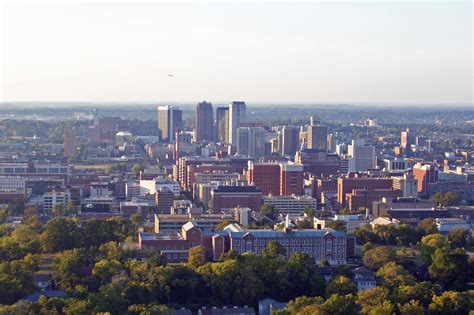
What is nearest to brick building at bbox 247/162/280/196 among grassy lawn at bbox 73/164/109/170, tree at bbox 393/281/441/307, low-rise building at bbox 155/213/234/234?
low-rise building at bbox 155/213/234/234

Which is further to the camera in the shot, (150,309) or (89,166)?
(89,166)

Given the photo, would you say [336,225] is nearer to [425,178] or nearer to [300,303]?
[300,303]

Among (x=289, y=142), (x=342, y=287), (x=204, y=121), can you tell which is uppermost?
(x=204, y=121)

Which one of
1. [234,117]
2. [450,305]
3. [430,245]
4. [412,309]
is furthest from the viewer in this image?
[234,117]

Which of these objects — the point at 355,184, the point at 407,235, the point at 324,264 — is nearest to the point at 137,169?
the point at 355,184

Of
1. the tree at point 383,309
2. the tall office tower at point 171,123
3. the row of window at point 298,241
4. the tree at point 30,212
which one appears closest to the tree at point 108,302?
the tree at point 383,309

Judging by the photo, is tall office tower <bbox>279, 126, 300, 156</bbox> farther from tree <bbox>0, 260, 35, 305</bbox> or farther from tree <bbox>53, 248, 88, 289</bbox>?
tree <bbox>0, 260, 35, 305</bbox>
